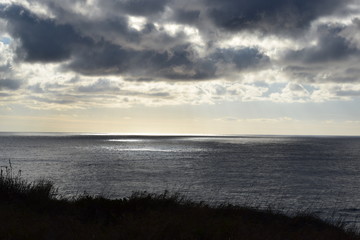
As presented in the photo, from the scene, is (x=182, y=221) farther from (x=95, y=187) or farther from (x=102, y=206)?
(x=95, y=187)

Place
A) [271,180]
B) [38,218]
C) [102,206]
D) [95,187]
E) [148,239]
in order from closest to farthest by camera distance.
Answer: [148,239], [38,218], [102,206], [95,187], [271,180]

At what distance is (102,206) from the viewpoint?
13.9 metres

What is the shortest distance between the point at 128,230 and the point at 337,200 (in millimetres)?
36694

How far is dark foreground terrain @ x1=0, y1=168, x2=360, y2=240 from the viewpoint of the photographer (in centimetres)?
957

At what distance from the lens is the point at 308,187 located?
51.1 metres

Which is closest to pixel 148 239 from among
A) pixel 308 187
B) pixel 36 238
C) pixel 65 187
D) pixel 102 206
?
pixel 36 238

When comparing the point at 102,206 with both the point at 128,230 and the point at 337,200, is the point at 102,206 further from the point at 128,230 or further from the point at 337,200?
the point at 337,200

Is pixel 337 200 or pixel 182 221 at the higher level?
pixel 182 221

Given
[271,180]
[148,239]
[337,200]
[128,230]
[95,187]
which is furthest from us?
[271,180]

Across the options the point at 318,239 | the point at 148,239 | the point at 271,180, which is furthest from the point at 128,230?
the point at 271,180

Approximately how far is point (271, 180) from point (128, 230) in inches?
2028

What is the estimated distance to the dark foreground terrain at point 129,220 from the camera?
9570 mm

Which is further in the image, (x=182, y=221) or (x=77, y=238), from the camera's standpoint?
(x=182, y=221)

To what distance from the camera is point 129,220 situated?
35.6 ft
